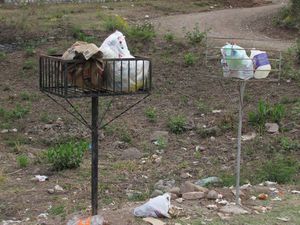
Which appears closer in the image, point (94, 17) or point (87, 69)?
point (87, 69)

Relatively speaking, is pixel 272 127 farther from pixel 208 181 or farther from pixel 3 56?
pixel 3 56

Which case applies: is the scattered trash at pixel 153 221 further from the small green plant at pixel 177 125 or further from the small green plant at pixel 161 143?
the small green plant at pixel 177 125

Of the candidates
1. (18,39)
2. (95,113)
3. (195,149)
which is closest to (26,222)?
(95,113)

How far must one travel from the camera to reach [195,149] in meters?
9.23

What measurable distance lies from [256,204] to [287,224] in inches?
22.8

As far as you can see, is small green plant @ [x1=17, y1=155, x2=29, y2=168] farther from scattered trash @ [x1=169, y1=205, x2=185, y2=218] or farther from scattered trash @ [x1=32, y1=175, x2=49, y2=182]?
scattered trash @ [x1=169, y1=205, x2=185, y2=218]

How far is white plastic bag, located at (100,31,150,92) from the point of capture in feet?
16.0

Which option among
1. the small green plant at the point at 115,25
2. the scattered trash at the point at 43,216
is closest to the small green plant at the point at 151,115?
the small green plant at the point at 115,25

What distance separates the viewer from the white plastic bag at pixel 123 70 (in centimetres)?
487

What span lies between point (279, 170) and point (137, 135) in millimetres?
2868

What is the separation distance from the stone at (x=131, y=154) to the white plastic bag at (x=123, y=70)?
4027 millimetres

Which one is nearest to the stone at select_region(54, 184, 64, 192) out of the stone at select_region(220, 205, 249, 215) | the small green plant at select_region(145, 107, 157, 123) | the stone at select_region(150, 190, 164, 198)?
the stone at select_region(150, 190, 164, 198)

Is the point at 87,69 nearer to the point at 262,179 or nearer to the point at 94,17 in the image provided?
the point at 262,179

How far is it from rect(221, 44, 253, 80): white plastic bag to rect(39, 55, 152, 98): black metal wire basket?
77cm
